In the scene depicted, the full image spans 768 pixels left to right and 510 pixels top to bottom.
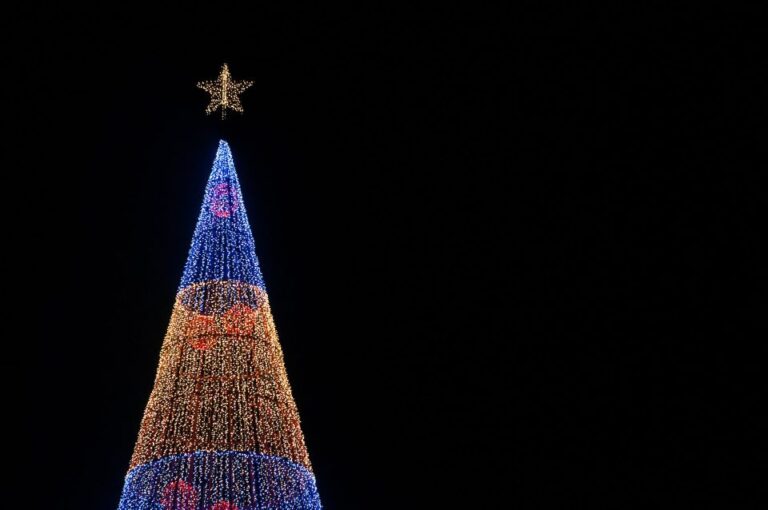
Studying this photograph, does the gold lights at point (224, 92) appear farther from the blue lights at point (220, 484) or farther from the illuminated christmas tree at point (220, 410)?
the blue lights at point (220, 484)

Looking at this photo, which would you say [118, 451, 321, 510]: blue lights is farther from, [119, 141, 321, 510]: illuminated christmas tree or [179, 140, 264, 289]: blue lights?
[179, 140, 264, 289]: blue lights

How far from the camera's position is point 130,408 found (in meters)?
14.4

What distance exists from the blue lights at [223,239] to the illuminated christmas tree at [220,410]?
0.04ft

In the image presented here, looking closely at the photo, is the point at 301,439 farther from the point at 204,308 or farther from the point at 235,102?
the point at 235,102

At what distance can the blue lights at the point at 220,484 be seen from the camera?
9484mm

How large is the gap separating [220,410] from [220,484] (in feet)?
2.41

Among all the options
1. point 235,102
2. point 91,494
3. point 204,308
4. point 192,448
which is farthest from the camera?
point 91,494

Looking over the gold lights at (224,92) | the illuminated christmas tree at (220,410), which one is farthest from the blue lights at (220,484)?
the gold lights at (224,92)

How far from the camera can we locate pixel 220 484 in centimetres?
976

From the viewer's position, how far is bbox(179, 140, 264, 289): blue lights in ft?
33.1

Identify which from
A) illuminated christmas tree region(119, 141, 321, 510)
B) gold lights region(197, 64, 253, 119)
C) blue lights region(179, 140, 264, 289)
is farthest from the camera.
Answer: gold lights region(197, 64, 253, 119)

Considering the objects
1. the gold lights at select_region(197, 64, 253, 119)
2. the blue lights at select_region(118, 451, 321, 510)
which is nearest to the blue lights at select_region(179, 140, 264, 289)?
the gold lights at select_region(197, 64, 253, 119)

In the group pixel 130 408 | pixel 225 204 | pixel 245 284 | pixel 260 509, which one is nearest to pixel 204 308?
pixel 245 284

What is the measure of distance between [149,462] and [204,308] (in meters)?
1.52
